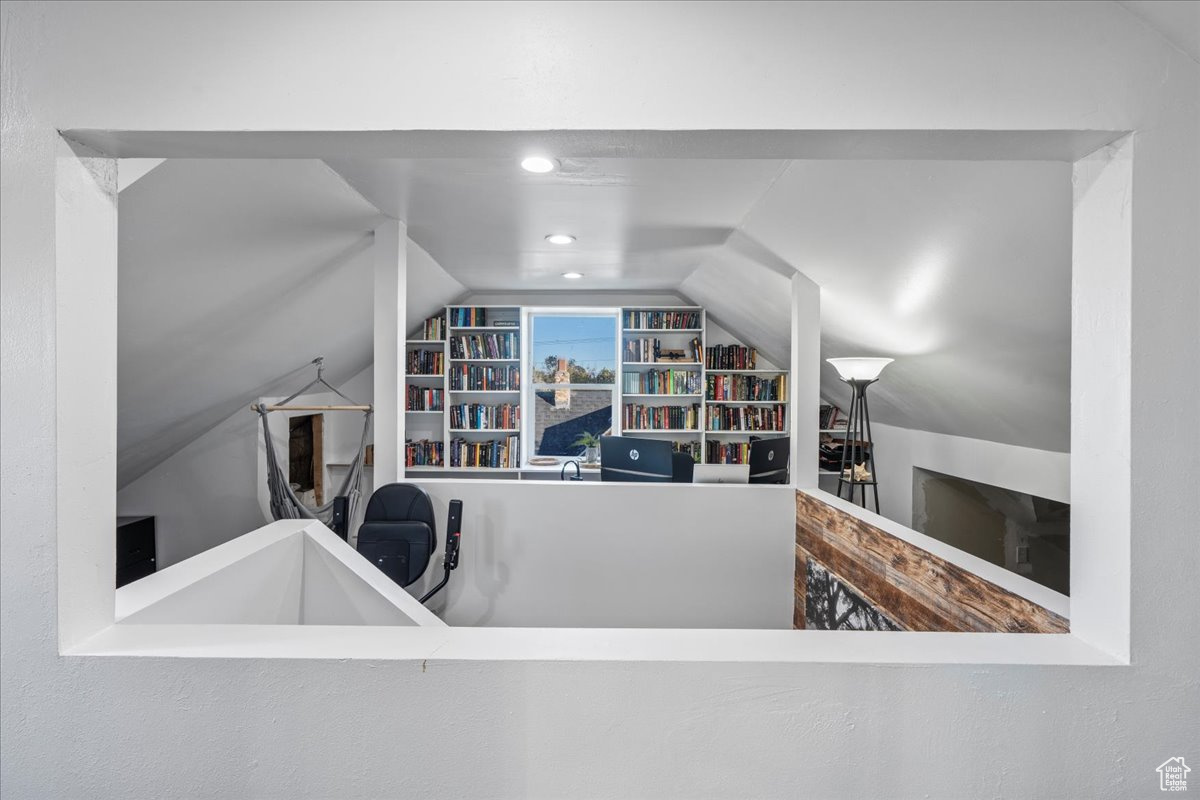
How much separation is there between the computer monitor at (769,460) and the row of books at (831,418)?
6.22 feet

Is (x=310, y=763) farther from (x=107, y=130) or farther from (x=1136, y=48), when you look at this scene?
(x=1136, y=48)

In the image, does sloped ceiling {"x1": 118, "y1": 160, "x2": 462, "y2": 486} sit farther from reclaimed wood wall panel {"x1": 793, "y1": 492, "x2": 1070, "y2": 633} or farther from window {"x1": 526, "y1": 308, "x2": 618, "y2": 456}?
reclaimed wood wall panel {"x1": 793, "y1": 492, "x2": 1070, "y2": 633}

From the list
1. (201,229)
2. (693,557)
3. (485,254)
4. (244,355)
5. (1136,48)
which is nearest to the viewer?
(1136,48)

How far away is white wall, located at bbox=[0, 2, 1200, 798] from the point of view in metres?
0.98

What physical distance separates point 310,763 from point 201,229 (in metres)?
2.17

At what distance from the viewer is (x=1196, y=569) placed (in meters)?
0.99

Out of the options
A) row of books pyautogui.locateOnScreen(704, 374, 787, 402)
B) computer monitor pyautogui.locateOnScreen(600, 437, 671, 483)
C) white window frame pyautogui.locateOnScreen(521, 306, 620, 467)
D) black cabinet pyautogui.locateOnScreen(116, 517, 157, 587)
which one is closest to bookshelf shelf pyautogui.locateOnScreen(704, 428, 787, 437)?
row of books pyautogui.locateOnScreen(704, 374, 787, 402)

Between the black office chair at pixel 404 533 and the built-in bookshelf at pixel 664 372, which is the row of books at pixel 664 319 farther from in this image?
the black office chair at pixel 404 533

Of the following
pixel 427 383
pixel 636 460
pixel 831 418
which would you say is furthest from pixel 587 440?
pixel 636 460

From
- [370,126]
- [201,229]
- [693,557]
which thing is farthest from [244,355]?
[370,126]

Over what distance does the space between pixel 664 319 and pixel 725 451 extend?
1301 mm

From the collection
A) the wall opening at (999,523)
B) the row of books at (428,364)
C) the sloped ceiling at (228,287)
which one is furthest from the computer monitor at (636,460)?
the row of books at (428,364)

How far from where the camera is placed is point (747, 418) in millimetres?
5422

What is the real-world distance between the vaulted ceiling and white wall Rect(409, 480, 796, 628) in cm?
112
